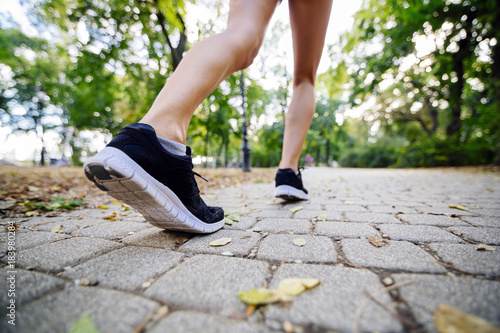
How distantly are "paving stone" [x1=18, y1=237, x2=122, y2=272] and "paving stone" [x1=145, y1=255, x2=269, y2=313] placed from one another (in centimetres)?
40

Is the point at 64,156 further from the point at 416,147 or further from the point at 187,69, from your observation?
the point at 416,147

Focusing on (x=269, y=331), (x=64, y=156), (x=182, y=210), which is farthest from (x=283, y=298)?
(x=64, y=156)

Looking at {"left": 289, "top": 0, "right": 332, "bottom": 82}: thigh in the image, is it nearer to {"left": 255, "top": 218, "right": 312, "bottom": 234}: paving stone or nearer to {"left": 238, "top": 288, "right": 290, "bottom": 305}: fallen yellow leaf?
{"left": 255, "top": 218, "right": 312, "bottom": 234}: paving stone

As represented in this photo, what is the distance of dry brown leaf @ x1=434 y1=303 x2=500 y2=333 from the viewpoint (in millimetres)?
427

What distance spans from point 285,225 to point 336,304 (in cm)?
77

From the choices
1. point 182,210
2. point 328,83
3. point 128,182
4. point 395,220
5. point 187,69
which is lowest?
point 395,220

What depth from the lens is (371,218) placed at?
4.74ft

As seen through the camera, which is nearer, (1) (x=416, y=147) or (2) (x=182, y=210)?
(2) (x=182, y=210)

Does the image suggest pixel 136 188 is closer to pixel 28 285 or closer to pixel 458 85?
pixel 28 285

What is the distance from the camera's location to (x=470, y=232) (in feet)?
3.60

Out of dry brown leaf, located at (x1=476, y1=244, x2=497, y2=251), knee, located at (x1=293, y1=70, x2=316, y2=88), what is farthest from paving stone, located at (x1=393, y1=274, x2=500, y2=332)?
knee, located at (x1=293, y1=70, x2=316, y2=88)

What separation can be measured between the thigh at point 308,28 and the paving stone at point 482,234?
148 cm

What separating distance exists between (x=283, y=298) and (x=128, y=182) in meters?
0.64

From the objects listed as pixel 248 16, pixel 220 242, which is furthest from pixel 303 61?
pixel 220 242
